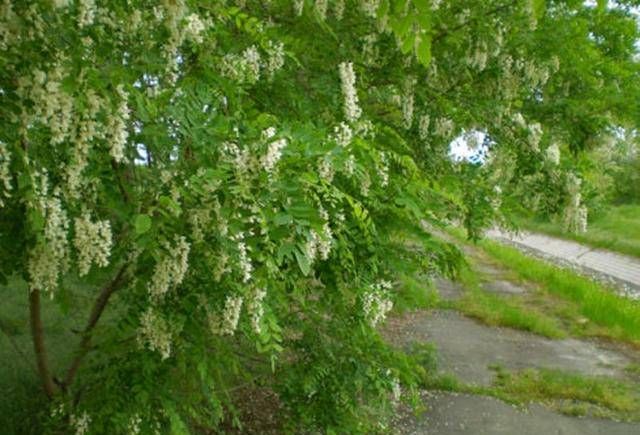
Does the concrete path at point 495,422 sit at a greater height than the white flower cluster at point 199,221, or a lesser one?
lesser

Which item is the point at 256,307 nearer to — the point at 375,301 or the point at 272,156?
the point at 272,156

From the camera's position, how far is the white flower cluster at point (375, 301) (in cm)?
374

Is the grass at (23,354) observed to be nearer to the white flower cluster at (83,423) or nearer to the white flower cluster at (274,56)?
the white flower cluster at (83,423)

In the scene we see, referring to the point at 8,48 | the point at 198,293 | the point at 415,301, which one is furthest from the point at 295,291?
the point at 415,301

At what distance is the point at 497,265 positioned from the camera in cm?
1755

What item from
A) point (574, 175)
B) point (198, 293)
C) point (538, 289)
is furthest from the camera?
point (538, 289)

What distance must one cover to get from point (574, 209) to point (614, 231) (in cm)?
1833

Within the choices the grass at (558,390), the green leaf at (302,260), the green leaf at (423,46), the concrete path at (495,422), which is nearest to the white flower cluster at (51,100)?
the green leaf at (302,260)

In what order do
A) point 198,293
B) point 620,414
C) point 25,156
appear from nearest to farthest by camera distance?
point 25,156
point 198,293
point 620,414

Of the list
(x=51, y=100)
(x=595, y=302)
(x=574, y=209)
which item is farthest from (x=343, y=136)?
(x=595, y=302)

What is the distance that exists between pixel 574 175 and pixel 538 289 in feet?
29.3

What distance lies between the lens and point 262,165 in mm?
2465

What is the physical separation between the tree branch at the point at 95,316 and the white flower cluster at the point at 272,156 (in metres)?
1.69

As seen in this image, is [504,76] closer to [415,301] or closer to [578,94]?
[578,94]
